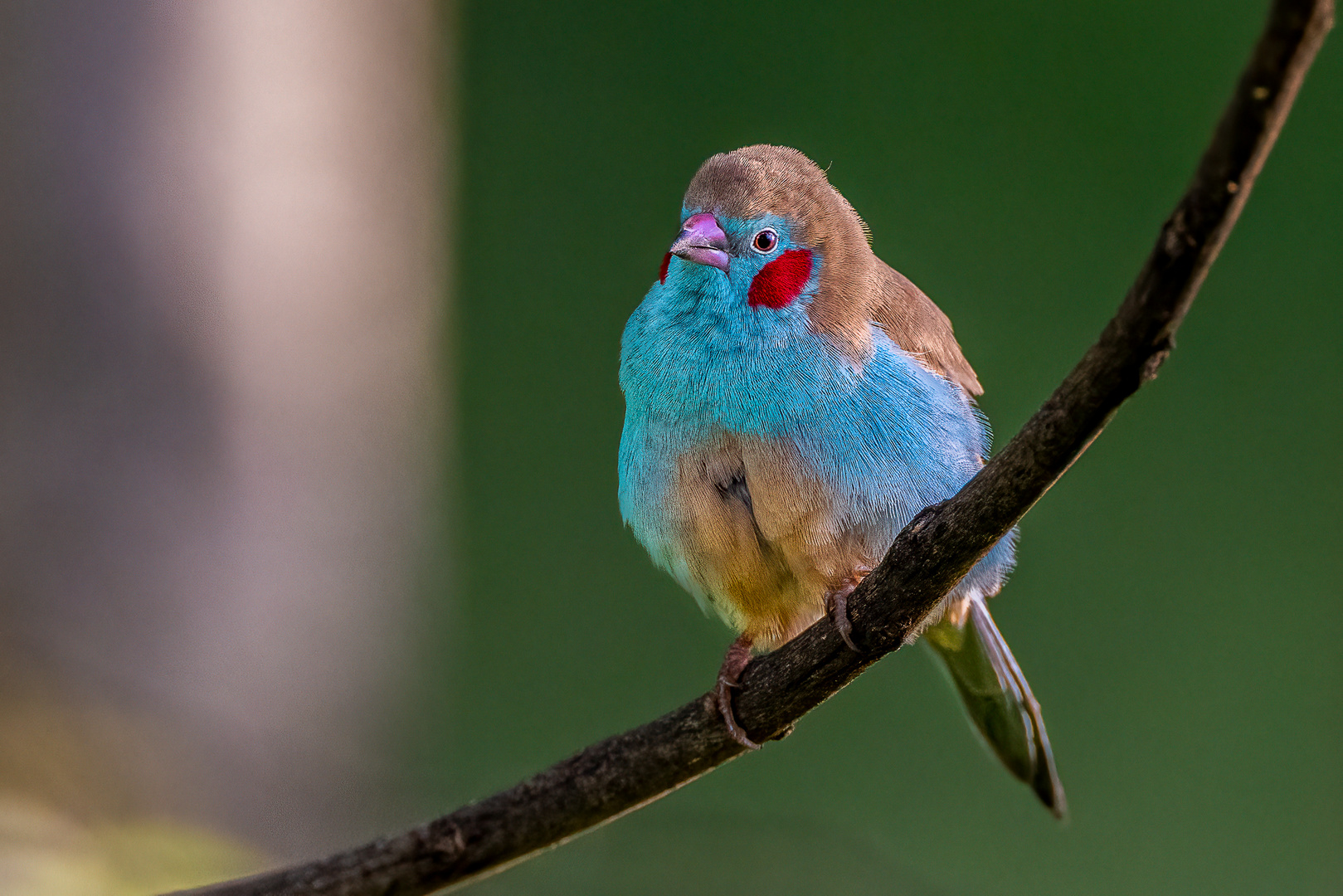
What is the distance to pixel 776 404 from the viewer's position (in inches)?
64.9

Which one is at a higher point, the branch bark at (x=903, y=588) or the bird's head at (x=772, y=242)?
the bird's head at (x=772, y=242)

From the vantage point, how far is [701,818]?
3703 mm

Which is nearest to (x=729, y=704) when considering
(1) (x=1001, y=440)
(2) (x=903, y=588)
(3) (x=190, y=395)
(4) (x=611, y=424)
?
(2) (x=903, y=588)

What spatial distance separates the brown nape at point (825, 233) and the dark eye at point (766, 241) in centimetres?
3

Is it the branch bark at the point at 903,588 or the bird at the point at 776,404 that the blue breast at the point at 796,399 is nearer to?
the bird at the point at 776,404

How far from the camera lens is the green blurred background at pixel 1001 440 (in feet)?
12.1

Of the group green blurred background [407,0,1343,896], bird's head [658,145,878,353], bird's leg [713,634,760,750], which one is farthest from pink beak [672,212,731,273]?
green blurred background [407,0,1343,896]

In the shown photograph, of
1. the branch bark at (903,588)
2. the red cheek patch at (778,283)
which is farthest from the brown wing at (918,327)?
the branch bark at (903,588)

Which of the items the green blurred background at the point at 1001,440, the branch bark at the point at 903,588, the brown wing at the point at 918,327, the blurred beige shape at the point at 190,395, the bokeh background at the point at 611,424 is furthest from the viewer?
the green blurred background at the point at 1001,440

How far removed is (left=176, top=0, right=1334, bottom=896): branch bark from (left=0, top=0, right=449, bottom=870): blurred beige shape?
3.00ft

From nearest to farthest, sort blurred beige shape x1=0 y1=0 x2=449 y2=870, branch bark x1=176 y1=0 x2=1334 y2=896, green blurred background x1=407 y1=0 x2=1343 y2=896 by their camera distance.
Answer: branch bark x1=176 y1=0 x2=1334 y2=896
blurred beige shape x1=0 y1=0 x2=449 y2=870
green blurred background x1=407 y1=0 x2=1343 y2=896

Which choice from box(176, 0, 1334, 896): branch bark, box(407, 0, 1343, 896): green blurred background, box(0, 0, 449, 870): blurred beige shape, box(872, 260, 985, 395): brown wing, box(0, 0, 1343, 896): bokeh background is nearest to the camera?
box(176, 0, 1334, 896): branch bark

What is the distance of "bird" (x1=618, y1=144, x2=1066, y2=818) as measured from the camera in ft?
5.41

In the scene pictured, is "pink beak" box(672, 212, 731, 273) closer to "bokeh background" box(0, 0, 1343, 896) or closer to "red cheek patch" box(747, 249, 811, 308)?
"red cheek patch" box(747, 249, 811, 308)
